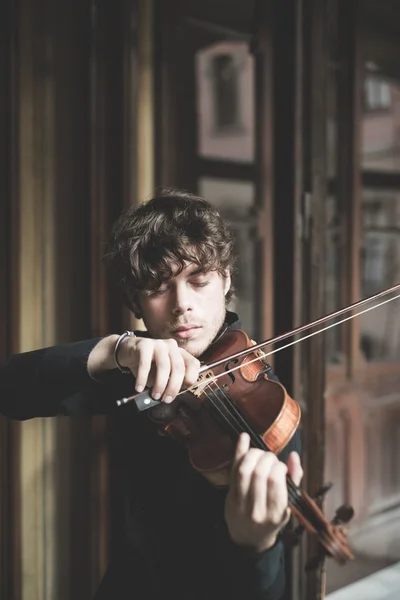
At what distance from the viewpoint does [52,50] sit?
1291mm

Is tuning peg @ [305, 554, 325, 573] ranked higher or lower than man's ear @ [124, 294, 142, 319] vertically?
lower

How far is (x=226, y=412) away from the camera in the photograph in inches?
26.4

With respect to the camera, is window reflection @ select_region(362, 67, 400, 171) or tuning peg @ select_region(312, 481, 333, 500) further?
window reflection @ select_region(362, 67, 400, 171)

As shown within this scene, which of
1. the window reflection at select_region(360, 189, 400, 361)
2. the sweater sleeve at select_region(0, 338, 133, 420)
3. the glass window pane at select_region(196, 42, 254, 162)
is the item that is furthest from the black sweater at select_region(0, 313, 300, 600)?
the window reflection at select_region(360, 189, 400, 361)

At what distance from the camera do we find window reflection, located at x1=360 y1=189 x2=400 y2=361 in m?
1.79

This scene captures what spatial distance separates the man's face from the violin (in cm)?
2

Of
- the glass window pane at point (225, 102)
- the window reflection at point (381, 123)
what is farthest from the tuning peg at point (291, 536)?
the window reflection at point (381, 123)

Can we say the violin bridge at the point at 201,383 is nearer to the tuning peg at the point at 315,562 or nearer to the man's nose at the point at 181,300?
the man's nose at the point at 181,300

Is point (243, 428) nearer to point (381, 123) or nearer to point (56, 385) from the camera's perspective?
point (56, 385)

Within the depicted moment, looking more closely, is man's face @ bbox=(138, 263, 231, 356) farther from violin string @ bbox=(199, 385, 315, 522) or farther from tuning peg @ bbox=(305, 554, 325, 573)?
tuning peg @ bbox=(305, 554, 325, 573)

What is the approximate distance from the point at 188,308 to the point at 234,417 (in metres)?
0.14

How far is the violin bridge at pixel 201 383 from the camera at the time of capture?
0.67 meters

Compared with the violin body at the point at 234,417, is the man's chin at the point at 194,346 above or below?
above

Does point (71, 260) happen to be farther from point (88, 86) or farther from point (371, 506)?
point (371, 506)
